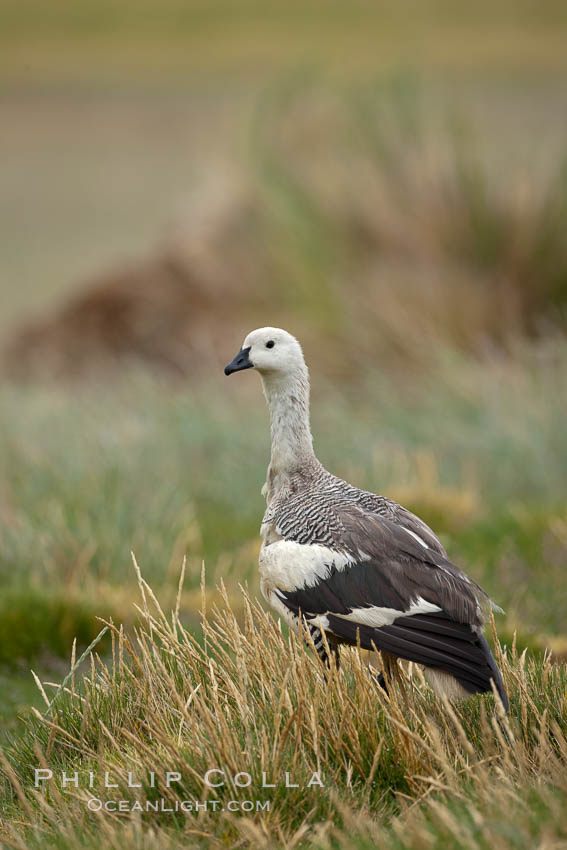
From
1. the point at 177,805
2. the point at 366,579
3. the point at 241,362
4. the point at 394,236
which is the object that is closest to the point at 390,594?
→ the point at 366,579

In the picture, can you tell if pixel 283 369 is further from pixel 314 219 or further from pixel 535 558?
pixel 314 219

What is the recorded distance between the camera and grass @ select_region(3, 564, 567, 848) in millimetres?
3527

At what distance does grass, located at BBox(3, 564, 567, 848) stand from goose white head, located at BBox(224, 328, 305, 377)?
3.98 feet

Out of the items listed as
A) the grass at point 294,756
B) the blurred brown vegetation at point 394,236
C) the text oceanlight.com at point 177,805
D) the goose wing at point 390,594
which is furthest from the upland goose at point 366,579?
the blurred brown vegetation at point 394,236

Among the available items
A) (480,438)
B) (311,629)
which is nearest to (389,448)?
(480,438)

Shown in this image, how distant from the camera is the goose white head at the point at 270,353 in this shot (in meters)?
5.24

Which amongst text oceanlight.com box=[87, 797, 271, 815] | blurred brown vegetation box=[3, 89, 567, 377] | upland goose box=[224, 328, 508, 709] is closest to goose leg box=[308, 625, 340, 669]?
upland goose box=[224, 328, 508, 709]

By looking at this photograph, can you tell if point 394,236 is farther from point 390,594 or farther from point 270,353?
point 390,594

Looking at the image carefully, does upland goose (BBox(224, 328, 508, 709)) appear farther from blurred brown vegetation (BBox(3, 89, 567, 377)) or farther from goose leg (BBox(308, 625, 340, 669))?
blurred brown vegetation (BBox(3, 89, 567, 377))

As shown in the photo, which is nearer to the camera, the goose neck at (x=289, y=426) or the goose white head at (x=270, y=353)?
the goose white head at (x=270, y=353)

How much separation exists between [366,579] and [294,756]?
0.87 m

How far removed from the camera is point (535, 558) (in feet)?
25.9

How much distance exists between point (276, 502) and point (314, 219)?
349 inches

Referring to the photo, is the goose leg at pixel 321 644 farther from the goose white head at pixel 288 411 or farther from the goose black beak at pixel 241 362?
the goose black beak at pixel 241 362
